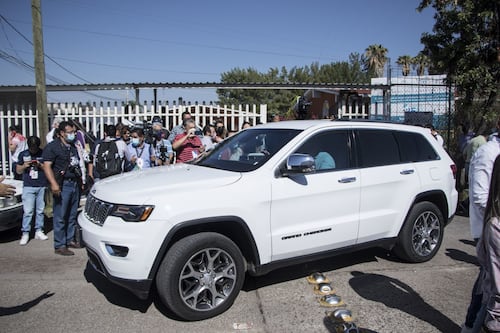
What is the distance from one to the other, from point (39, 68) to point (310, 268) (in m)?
7.74

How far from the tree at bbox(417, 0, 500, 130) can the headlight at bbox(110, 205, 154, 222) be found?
8755 millimetres

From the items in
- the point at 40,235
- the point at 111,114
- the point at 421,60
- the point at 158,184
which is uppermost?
the point at 421,60

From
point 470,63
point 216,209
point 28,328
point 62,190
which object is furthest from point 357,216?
point 470,63

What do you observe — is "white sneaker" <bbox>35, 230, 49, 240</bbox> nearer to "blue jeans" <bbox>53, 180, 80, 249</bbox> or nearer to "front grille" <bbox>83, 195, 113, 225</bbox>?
"blue jeans" <bbox>53, 180, 80, 249</bbox>

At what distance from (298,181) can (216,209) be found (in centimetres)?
96

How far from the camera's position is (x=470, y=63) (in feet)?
31.6

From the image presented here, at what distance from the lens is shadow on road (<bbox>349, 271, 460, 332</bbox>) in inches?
149

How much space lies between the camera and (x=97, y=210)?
386cm

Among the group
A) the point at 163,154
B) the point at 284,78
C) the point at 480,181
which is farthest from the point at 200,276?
the point at 284,78

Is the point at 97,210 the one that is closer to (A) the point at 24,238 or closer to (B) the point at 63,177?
(B) the point at 63,177

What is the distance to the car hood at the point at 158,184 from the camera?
3.62m

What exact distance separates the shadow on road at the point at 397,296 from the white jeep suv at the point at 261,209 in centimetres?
43

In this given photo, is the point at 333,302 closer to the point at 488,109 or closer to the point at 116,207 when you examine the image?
the point at 116,207

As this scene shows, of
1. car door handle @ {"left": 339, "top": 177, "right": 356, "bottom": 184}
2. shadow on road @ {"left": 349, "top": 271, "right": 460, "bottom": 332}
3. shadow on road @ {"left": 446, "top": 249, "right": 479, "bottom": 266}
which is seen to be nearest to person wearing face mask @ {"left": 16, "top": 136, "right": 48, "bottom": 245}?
car door handle @ {"left": 339, "top": 177, "right": 356, "bottom": 184}
